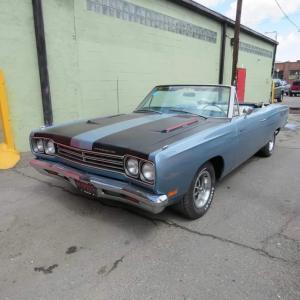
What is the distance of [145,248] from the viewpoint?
2.83 m

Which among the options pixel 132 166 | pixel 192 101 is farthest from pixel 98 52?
pixel 132 166

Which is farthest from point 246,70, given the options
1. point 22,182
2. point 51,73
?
point 22,182

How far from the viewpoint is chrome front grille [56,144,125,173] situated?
2815mm

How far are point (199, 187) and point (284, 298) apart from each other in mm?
1474

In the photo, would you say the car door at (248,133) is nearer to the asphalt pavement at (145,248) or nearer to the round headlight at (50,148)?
the asphalt pavement at (145,248)

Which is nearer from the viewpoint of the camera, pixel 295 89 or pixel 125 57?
pixel 125 57

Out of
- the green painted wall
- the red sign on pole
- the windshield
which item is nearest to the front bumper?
the windshield

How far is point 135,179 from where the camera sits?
8.95 feet

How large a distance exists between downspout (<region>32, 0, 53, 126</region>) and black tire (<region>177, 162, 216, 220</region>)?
4.35 metres

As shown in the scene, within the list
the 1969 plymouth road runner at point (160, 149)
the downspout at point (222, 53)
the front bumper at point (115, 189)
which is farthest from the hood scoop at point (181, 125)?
the downspout at point (222, 53)

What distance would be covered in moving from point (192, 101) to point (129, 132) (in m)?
1.47

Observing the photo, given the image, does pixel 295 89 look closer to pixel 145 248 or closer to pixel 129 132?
pixel 129 132

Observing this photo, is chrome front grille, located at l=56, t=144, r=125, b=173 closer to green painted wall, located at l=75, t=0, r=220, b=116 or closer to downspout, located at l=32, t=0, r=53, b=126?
downspout, located at l=32, t=0, r=53, b=126

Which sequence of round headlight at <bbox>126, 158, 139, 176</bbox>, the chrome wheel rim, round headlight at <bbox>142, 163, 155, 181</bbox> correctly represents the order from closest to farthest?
1. round headlight at <bbox>142, 163, 155, 181</bbox>
2. round headlight at <bbox>126, 158, 139, 176</bbox>
3. the chrome wheel rim
